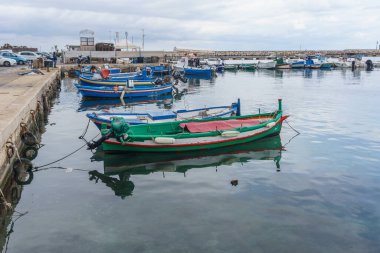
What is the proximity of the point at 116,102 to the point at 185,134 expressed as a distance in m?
20.3

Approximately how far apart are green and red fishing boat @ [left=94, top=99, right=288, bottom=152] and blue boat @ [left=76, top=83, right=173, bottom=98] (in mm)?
18923

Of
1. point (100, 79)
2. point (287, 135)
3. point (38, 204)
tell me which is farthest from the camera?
point (100, 79)

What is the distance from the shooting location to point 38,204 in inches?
453

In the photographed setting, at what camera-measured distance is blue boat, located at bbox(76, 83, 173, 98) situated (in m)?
34.8

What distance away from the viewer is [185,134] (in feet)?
53.3

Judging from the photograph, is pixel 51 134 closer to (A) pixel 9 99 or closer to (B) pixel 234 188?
(A) pixel 9 99

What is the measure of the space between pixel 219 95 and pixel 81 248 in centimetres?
3208

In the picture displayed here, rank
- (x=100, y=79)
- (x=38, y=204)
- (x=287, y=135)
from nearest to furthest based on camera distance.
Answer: (x=38, y=204)
(x=287, y=135)
(x=100, y=79)

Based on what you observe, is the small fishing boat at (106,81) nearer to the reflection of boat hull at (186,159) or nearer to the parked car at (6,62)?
the parked car at (6,62)

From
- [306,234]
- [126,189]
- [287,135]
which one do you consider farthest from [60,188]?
[287,135]

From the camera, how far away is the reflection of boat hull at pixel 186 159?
15180 millimetres

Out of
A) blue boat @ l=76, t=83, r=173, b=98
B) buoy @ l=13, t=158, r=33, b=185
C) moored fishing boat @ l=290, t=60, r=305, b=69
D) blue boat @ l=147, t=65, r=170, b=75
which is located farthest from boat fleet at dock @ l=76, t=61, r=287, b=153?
moored fishing boat @ l=290, t=60, r=305, b=69

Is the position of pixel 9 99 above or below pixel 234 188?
above

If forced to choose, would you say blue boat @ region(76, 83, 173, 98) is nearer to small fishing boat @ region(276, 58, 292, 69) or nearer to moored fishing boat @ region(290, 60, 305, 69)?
small fishing boat @ region(276, 58, 292, 69)
